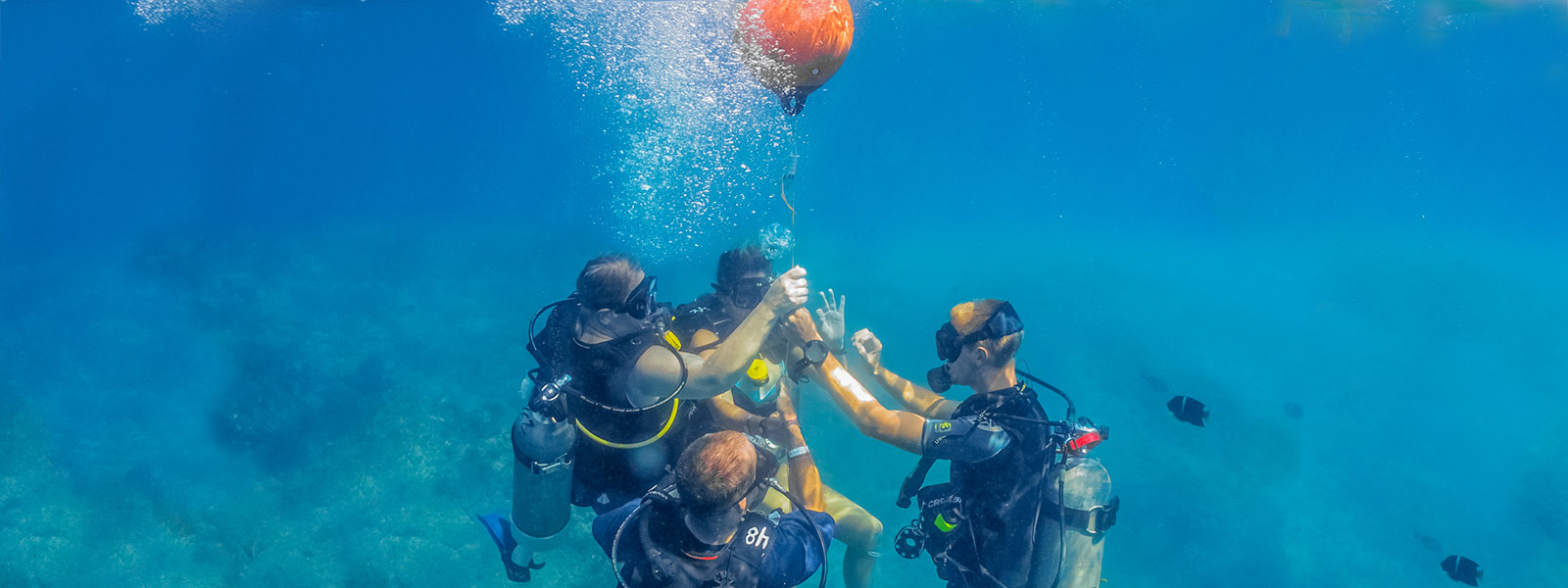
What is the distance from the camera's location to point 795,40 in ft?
13.3

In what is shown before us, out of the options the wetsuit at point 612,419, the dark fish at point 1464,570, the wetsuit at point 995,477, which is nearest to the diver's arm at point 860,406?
the wetsuit at point 995,477

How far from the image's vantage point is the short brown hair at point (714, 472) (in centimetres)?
248

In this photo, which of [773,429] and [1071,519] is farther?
[773,429]

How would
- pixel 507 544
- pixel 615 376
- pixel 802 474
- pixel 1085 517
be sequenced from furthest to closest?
pixel 802 474 → pixel 507 544 → pixel 1085 517 → pixel 615 376

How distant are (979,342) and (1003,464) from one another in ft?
2.18

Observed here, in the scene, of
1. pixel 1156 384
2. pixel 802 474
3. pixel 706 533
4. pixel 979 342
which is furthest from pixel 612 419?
pixel 1156 384

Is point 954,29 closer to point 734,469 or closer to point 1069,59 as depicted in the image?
point 1069,59

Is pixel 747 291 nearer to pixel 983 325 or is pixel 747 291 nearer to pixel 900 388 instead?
pixel 900 388

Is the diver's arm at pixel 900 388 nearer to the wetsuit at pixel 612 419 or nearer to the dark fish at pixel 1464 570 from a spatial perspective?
the wetsuit at pixel 612 419

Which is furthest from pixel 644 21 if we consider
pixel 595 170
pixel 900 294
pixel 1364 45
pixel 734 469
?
pixel 595 170

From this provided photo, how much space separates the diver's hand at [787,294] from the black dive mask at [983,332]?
83cm

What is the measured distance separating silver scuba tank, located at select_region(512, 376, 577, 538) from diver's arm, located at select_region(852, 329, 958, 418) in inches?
74.4

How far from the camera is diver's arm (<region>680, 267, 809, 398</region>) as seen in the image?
11.3 feet

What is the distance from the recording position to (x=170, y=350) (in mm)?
14984
